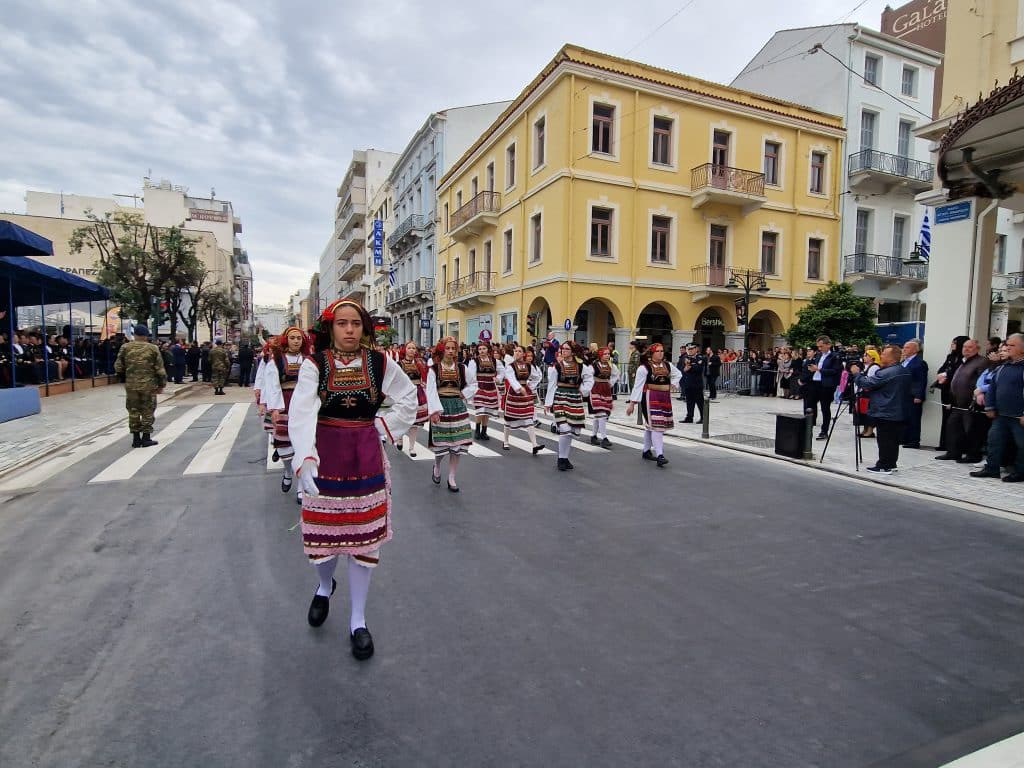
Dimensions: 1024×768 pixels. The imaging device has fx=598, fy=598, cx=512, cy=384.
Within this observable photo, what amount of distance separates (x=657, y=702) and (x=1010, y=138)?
32.1 feet

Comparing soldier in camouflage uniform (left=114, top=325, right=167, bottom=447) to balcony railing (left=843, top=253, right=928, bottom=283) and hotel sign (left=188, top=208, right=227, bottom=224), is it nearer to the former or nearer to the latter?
balcony railing (left=843, top=253, right=928, bottom=283)

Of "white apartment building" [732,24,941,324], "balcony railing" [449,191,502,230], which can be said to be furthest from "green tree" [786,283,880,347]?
"balcony railing" [449,191,502,230]

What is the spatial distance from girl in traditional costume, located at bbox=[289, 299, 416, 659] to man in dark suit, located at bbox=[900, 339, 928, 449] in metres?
9.65

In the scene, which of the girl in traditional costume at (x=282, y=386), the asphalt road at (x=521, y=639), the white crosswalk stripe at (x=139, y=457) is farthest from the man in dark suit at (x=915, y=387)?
the white crosswalk stripe at (x=139, y=457)

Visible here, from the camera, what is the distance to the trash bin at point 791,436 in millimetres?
9625

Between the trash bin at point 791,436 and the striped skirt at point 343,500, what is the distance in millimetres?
8049

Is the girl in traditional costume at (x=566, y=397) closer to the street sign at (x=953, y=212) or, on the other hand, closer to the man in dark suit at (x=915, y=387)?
the man in dark suit at (x=915, y=387)

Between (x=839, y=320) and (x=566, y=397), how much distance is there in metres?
16.4

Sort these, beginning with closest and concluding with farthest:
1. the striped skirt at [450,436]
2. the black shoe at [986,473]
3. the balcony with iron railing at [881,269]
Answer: the striped skirt at [450,436]
the black shoe at [986,473]
the balcony with iron railing at [881,269]

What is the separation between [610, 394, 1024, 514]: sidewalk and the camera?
7469 millimetres

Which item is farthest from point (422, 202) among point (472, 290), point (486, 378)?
point (486, 378)

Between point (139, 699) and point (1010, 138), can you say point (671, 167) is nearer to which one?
point (1010, 138)

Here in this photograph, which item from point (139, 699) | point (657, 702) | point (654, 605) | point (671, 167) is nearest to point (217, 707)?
point (139, 699)

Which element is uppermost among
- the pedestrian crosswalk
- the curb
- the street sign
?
the street sign
